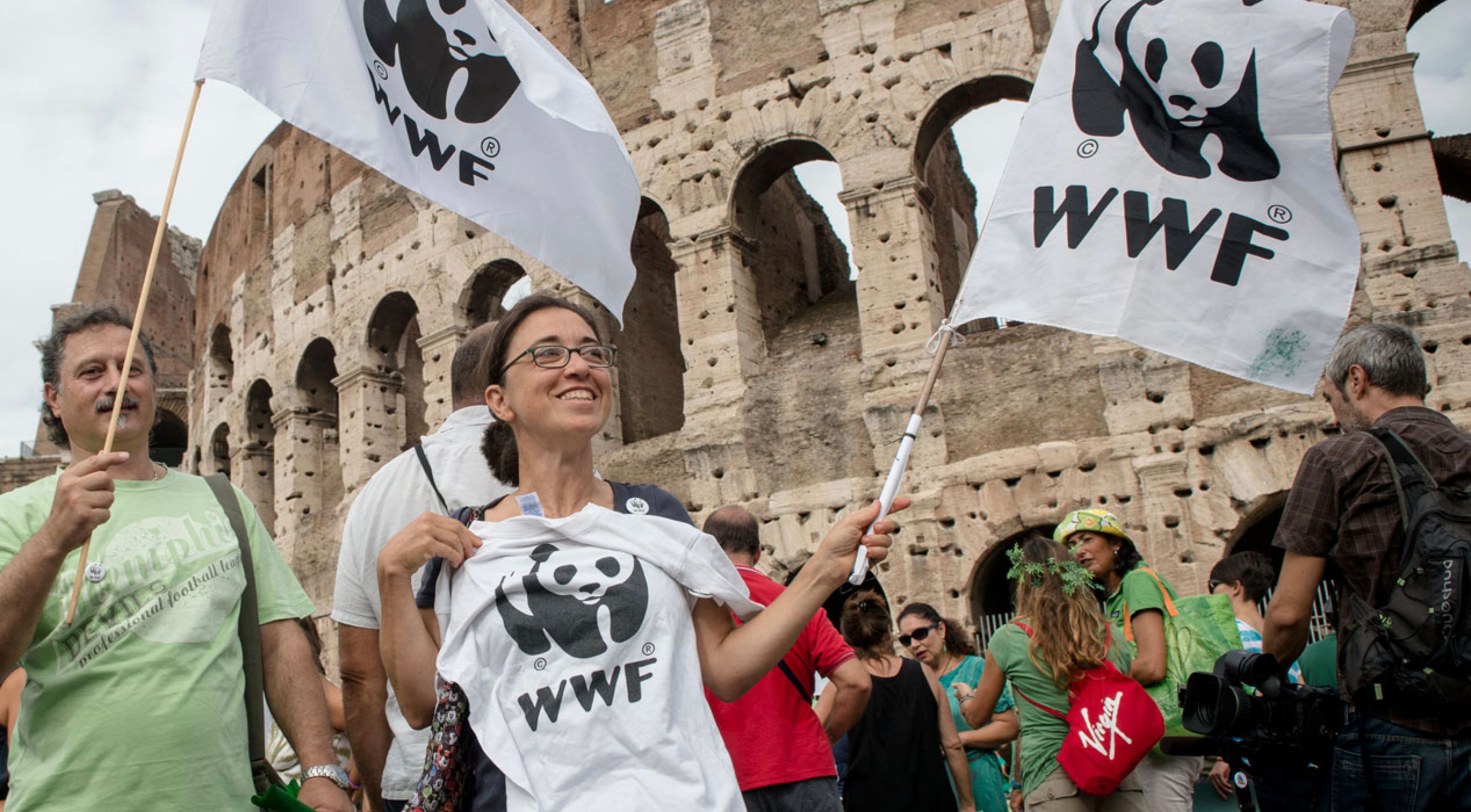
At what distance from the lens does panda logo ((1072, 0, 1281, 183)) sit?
11.0 ft

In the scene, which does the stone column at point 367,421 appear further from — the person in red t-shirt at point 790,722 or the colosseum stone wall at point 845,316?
the person in red t-shirt at point 790,722

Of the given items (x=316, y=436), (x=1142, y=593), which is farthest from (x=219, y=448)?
(x=1142, y=593)

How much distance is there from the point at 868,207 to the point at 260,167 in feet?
36.7

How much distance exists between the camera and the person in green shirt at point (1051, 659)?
3834mm

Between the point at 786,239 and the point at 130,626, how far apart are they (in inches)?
436

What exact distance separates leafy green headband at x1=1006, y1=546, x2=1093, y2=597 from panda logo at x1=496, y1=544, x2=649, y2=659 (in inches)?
87.9

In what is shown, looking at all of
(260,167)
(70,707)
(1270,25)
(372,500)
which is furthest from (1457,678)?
(260,167)

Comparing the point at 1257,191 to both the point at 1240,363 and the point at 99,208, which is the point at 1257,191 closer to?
the point at 1240,363

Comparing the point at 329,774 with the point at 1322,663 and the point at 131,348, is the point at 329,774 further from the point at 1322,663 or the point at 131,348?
the point at 1322,663

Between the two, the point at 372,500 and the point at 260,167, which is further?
the point at 260,167

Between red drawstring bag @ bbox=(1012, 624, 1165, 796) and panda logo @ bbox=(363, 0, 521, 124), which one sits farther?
red drawstring bag @ bbox=(1012, 624, 1165, 796)

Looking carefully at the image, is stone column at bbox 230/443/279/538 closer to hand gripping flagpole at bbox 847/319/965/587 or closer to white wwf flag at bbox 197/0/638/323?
white wwf flag at bbox 197/0/638/323

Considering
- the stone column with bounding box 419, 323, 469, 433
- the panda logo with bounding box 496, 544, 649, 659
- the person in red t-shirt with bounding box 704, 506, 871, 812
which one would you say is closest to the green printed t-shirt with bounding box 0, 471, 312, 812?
the panda logo with bounding box 496, 544, 649, 659

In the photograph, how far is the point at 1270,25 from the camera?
11.1ft
